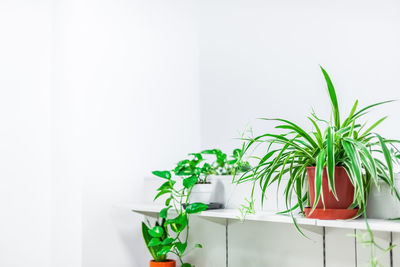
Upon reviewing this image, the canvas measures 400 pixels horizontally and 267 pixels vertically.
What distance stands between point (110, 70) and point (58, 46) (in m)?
0.28

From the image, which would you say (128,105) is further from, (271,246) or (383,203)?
(383,203)

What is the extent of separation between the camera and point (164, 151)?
2.34 m

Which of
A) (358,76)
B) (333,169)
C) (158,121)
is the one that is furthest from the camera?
(158,121)

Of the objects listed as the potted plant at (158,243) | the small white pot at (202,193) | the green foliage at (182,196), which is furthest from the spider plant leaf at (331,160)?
the potted plant at (158,243)

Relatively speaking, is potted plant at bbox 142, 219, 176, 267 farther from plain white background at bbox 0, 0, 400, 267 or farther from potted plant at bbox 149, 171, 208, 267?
plain white background at bbox 0, 0, 400, 267

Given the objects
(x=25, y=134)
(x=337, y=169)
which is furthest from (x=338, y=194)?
(x=25, y=134)

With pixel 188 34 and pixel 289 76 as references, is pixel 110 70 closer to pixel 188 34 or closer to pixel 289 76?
pixel 188 34

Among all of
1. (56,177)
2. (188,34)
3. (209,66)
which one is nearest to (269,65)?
(209,66)

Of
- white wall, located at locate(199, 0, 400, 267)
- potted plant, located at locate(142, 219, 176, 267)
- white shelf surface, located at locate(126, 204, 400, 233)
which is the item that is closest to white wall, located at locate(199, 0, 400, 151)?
white wall, located at locate(199, 0, 400, 267)

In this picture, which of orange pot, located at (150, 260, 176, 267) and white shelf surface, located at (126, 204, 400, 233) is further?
orange pot, located at (150, 260, 176, 267)

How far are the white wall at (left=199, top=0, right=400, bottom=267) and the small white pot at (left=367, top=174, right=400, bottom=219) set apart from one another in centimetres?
7

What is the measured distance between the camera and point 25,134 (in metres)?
2.19

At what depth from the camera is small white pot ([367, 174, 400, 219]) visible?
146cm

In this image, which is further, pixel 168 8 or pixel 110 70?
pixel 168 8
